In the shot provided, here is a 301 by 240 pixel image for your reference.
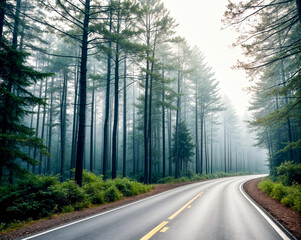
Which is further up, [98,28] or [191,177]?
[98,28]

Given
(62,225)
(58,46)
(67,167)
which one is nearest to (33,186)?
(62,225)

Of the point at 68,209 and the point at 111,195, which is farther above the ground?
the point at 68,209

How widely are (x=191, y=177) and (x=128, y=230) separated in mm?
23696

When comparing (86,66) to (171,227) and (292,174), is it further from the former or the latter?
(292,174)

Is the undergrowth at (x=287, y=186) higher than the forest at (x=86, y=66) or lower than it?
lower

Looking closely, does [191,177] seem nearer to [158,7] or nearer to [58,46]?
[158,7]

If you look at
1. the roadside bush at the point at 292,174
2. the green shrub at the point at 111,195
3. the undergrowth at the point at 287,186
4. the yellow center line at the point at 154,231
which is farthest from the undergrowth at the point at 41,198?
the roadside bush at the point at 292,174

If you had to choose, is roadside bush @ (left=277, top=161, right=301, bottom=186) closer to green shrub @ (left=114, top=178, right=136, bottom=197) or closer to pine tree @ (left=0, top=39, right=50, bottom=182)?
green shrub @ (left=114, top=178, right=136, bottom=197)

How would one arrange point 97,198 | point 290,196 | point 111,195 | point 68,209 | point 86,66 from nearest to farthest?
point 68,209 → point 290,196 → point 97,198 → point 111,195 → point 86,66

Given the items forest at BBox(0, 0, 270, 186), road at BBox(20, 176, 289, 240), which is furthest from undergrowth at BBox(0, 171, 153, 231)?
road at BBox(20, 176, 289, 240)

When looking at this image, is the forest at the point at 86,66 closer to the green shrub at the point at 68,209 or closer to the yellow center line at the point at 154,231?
the green shrub at the point at 68,209

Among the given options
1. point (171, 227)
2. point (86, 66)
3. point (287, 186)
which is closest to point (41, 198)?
point (171, 227)

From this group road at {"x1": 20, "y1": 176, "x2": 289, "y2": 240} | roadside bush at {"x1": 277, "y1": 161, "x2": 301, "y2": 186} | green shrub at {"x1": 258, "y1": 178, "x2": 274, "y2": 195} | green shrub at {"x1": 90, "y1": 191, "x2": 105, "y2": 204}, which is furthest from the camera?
green shrub at {"x1": 258, "y1": 178, "x2": 274, "y2": 195}

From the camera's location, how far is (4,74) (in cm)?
897
